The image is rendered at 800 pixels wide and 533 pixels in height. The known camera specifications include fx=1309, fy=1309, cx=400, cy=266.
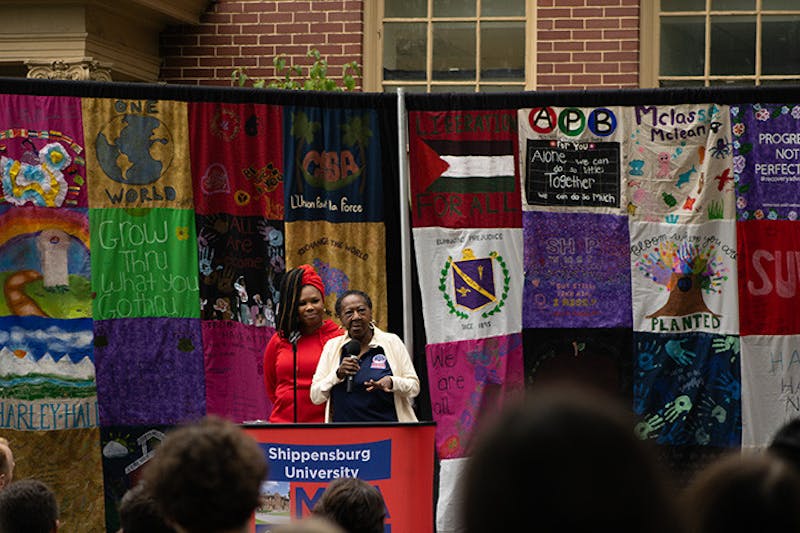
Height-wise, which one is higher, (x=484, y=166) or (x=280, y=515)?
(x=484, y=166)

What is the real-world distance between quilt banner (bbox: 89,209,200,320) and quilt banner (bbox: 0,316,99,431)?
0.23m

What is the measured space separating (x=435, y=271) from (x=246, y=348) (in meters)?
1.28

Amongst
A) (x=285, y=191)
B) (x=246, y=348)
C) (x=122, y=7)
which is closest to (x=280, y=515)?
(x=246, y=348)

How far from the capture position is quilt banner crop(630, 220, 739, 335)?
8.08 meters

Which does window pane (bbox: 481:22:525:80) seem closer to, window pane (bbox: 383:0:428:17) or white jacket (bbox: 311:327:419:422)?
window pane (bbox: 383:0:428:17)

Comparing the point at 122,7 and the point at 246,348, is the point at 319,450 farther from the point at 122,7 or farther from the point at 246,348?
the point at 122,7

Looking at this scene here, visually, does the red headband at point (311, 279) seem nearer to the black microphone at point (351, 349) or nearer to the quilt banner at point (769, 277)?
the black microphone at point (351, 349)

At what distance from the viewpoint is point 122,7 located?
398 inches

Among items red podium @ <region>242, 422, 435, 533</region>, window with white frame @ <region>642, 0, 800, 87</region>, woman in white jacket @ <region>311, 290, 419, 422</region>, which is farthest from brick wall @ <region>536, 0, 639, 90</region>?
red podium @ <region>242, 422, 435, 533</region>

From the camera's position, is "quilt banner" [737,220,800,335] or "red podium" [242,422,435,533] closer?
"red podium" [242,422,435,533]

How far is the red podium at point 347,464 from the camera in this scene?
237 inches

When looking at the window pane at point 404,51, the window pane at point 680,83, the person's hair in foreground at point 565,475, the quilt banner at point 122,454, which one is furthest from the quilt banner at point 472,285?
the person's hair in foreground at point 565,475

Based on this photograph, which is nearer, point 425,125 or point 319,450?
point 319,450

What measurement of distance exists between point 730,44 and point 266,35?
3688mm
